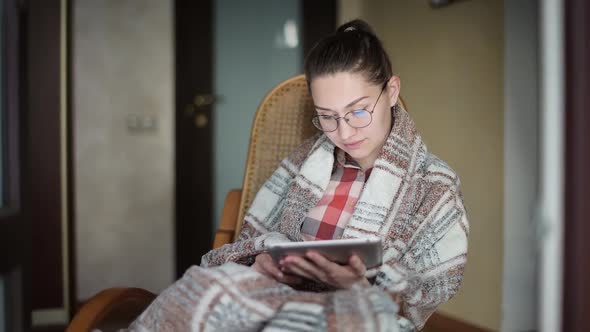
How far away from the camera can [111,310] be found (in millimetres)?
1109

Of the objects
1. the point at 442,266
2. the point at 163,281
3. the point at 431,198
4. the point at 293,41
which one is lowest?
the point at 163,281

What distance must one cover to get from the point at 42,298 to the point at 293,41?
198 centimetres

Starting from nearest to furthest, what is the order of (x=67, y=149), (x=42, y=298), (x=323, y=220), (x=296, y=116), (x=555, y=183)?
(x=555, y=183), (x=323, y=220), (x=296, y=116), (x=67, y=149), (x=42, y=298)

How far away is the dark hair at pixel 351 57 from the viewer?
1289 mm

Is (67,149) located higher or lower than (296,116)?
lower

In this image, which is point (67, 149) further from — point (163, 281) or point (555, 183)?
point (555, 183)

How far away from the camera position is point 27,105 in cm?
81

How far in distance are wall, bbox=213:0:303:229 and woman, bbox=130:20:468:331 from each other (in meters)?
1.80

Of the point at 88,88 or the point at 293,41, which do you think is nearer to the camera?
the point at 88,88

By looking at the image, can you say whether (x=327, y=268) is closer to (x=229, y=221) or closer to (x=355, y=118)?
(x=355, y=118)

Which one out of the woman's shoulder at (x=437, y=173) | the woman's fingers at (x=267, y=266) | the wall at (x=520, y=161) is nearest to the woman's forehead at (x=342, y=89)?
the woman's shoulder at (x=437, y=173)

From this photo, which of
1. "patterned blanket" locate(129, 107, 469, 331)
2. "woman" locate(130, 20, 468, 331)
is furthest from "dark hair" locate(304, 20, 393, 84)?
"patterned blanket" locate(129, 107, 469, 331)

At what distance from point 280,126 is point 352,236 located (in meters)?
0.55

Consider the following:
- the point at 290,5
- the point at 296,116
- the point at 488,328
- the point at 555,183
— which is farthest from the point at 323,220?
the point at 290,5
